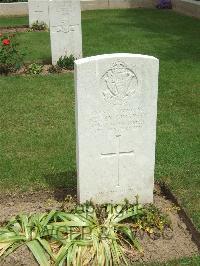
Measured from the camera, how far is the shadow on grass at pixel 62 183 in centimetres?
489

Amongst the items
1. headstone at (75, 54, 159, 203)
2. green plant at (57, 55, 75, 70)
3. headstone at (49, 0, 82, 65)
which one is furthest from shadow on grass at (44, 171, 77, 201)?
headstone at (49, 0, 82, 65)

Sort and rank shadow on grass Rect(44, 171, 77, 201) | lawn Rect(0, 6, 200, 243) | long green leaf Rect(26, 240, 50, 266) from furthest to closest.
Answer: lawn Rect(0, 6, 200, 243)
shadow on grass Rect(44, 171, 77, 201)
long green leaf Rect(26, 240, 50, 266)

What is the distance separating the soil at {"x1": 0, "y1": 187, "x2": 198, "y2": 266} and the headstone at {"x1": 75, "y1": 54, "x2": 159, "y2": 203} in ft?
1.20

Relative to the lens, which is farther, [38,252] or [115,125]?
[115,125]

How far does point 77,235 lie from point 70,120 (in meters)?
3.30

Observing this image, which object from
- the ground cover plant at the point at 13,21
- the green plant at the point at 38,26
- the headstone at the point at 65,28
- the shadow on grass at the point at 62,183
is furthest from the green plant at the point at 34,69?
the ground cover plant at the point at 13,21

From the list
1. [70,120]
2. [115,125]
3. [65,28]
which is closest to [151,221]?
[115,125]

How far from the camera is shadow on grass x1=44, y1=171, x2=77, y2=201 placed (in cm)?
489

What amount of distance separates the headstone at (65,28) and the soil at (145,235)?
5948 millimetres

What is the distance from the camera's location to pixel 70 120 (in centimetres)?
710

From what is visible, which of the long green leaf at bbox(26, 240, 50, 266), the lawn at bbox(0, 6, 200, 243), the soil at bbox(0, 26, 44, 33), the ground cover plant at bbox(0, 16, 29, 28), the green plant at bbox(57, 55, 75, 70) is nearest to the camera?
the long green leaf at bbox(26, 240, 50, 266)

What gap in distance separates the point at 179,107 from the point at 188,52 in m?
4.20

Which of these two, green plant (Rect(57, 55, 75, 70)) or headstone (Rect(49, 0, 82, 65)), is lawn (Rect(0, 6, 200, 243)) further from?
headstone (Rect(49, 0, 82, 65))

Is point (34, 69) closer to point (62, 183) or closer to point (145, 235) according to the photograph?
point (62, 183)
